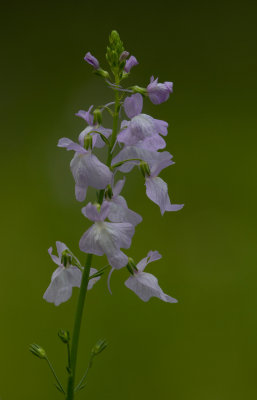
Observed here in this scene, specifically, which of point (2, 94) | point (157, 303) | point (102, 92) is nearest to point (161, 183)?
point (157, 303)

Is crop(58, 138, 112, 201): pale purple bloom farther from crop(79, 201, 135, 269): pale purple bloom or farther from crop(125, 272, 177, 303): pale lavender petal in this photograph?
crop(125, 272, 177, 303): pale lavender petal

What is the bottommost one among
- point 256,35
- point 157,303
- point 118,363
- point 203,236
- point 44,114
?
point 118,363

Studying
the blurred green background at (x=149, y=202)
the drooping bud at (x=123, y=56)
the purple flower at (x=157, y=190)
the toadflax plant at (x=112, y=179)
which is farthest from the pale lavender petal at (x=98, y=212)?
the blurred green background at (x=149, y=202)

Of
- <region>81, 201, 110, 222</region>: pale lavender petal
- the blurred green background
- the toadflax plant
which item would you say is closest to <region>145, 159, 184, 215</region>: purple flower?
the toadflax plant

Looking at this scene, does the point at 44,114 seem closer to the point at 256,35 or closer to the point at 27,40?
the point at 27,40

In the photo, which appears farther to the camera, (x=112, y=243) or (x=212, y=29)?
(x=212, y=29)

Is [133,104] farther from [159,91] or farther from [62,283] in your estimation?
[62,283]

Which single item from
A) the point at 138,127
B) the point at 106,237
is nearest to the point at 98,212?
the point at 106,237
